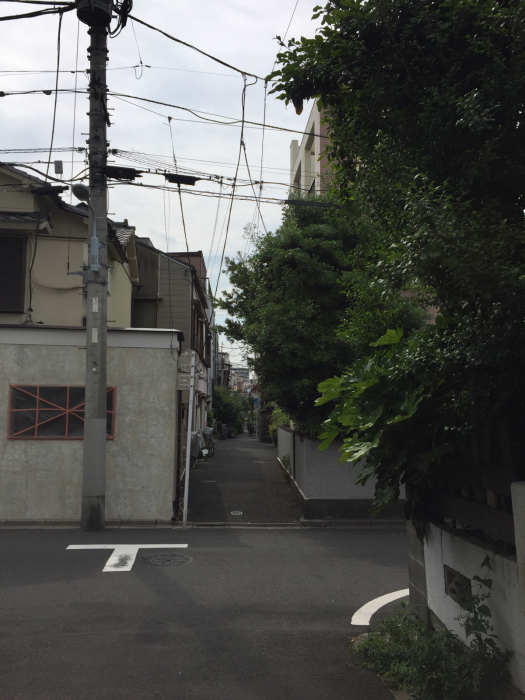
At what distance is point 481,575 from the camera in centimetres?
414

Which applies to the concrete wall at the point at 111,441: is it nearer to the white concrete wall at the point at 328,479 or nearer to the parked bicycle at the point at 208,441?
the white concrete wall at the point at 328,479

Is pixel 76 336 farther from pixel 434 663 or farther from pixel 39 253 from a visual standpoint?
pixel 434 663

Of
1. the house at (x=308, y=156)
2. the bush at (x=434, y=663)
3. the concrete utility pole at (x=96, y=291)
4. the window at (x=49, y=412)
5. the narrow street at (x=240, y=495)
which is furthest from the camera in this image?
the house at (x=308, y=156)

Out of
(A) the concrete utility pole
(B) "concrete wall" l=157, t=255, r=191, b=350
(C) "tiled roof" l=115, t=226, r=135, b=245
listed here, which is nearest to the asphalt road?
(A) the concrete utility pole

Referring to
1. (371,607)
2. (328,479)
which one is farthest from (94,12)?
(371,607)

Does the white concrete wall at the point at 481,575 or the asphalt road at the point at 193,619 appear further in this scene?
the asphalt road at the point at 193,619

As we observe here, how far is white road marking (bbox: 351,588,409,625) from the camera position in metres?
6.26

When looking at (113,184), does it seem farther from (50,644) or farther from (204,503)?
(50,644)

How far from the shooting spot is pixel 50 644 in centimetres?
540

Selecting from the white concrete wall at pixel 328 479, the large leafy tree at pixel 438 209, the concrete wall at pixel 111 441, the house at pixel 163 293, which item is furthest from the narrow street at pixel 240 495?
the large leafy tree at pixel 438 209

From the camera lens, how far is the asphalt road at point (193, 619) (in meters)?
4.60

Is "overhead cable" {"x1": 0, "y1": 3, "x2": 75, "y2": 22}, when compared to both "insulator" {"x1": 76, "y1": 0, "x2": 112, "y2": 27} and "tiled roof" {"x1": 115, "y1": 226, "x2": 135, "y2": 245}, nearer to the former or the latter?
"insulator" {"x1": 76, "y1": 0, "x2": 112, "y2": 27}

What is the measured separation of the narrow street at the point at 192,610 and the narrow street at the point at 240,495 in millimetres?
965

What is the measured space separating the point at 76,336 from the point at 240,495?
593 centimetres
